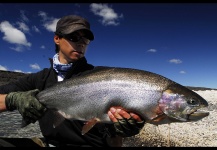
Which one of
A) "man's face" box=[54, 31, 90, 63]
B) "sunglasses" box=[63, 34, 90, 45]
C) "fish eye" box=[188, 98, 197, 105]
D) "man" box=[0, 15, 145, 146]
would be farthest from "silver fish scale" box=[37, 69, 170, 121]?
"sunglasses" box=[63, 34, 90, 45]

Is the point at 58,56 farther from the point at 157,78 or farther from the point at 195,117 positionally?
the point at 195,117

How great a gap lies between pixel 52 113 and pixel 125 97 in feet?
3.45

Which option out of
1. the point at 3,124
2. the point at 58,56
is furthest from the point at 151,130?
the point at 58,56

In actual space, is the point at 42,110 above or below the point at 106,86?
below

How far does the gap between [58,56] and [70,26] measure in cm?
53

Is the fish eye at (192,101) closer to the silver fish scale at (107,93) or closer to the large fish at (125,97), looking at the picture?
the large fish at (125,97)

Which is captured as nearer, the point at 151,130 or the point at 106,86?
the point at 106,86

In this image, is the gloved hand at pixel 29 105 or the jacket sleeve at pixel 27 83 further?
the jacket sleeve at pixel 27 83

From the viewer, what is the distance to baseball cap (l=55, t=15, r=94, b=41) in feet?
15.5

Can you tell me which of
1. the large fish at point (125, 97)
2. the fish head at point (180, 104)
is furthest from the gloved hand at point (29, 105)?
the fish head at point (180, 104)

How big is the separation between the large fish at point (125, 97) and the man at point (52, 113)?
0.49 ft

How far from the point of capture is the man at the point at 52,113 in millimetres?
4160

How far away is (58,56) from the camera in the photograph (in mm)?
5000

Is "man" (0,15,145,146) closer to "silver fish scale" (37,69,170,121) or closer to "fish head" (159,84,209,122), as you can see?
"silver fish scale" (37,69,170,121)
